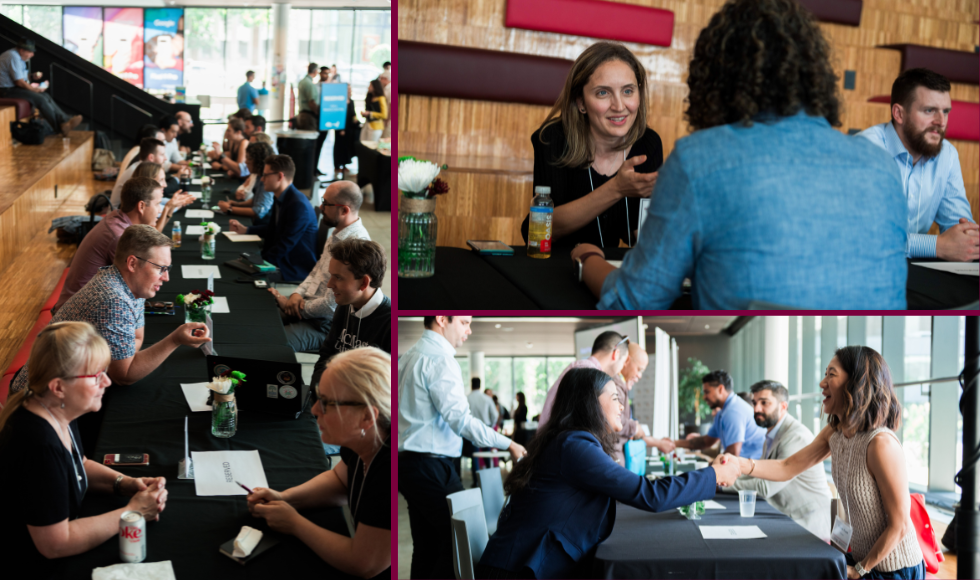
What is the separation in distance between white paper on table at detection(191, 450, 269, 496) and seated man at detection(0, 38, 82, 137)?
9.30 meters

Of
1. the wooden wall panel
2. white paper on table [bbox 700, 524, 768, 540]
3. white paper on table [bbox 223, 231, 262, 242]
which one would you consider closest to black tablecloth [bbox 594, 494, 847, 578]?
white paper on table [bbox 700, 524, 768, 540]

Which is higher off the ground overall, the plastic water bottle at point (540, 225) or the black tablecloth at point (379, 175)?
the black tablecloth at point (379, 175)

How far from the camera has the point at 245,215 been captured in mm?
5805

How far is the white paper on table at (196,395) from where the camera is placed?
2.38m

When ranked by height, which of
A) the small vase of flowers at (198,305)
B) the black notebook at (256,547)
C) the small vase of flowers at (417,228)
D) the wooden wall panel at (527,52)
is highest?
the wooden wall panel at (527,52)

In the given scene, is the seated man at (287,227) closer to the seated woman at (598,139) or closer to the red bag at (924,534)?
the seated woman at (598,139)

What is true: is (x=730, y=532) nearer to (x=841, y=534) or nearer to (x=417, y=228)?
(x=841, y=534)

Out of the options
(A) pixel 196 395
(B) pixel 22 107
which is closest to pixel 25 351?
(A) pixel 196 395

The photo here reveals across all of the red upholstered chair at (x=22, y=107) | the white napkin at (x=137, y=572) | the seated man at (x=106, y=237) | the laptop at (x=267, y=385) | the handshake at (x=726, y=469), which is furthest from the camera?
the red upholstered chair at (x=22, y=107)

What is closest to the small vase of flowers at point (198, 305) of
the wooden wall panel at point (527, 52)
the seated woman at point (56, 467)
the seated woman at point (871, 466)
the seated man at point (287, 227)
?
the seated woman at point (56, 467)

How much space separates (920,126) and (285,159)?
3.95 metres

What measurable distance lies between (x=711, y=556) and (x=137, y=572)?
145cm

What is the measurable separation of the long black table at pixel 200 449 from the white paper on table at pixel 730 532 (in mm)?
1150

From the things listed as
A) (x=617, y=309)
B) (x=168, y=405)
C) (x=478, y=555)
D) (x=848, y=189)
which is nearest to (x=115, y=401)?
(x=168, y=405)
